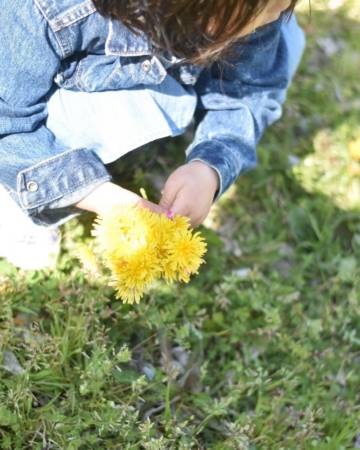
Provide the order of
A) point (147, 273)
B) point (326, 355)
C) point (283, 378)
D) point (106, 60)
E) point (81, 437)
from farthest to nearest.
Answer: point (326, 355) → point (283, 378) → point (106, 60) → point (81, 437) → point (147, 273)

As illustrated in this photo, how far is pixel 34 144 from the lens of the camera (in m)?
1.50

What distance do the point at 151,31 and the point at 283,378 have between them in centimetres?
94

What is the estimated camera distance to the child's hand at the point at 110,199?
1474mm

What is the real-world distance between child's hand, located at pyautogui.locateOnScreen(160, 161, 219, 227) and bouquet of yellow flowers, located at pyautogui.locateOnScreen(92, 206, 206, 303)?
31cm

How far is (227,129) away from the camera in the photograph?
1.78 metres

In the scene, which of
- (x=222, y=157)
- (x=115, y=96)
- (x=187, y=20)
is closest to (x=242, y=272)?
(x=222, y=157)

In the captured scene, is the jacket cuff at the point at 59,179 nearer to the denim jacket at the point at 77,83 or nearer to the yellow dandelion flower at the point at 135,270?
the denim jacket at the point at 77,83

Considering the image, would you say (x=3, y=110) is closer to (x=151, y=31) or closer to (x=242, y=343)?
(x=151, y=31)

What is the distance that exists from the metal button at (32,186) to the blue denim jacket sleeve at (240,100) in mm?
432

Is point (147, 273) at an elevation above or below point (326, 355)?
above

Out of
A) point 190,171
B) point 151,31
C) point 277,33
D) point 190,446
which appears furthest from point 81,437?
point 277,33

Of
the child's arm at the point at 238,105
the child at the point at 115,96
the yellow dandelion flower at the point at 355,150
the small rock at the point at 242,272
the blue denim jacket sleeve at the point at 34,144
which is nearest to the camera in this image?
the child at the point at 115,96

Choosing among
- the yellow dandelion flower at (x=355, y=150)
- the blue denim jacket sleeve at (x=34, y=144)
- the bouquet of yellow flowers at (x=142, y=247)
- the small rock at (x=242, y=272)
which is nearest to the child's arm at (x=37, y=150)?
the blue denim jacket sleeve at (x=34, y=144)

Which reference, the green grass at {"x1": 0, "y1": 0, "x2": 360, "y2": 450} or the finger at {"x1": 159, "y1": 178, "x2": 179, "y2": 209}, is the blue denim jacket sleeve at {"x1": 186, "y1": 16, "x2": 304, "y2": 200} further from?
the green grass at {"x1": 0, "y1": 0, "x2": 360, "y2": 450}
